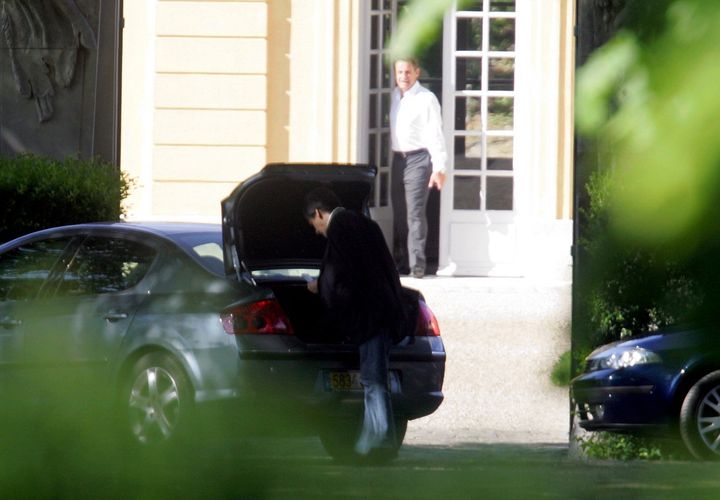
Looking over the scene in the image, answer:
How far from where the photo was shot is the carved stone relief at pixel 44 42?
12258 mm

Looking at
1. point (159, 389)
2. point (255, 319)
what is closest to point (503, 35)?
point (255, 319)

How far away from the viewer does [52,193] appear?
11.9m

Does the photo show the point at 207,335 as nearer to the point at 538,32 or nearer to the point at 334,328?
the point at 334,328

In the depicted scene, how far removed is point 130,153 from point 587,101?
15255 millimetres

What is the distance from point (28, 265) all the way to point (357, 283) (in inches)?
82.1

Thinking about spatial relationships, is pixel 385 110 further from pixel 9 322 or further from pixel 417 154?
pixel 9 322

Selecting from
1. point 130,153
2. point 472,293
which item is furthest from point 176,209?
point 472,293

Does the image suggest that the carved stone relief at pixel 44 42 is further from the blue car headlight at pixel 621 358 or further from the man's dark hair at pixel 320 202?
the blue car headlight at pixel 621 358

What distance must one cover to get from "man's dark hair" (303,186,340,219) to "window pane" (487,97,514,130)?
26.0 feet

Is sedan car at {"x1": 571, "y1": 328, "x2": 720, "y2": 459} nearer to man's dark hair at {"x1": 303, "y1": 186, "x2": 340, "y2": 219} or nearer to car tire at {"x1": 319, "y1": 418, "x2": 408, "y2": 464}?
car tire at {"x1": 319, "y1": 418, "x2": 408, "y2": 464}

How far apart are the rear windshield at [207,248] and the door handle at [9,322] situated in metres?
1.02

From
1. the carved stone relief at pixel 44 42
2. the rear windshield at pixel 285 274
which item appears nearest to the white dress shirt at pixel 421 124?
the carved stone relief at pixel 44 42

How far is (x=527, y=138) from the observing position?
52.2ft

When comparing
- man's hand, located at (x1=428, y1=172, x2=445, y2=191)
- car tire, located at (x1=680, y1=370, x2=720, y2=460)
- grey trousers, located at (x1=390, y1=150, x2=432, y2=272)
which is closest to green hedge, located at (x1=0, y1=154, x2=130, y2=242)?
grey trousers, located at (x1=390, y1=150, x2=432, y2=272)
